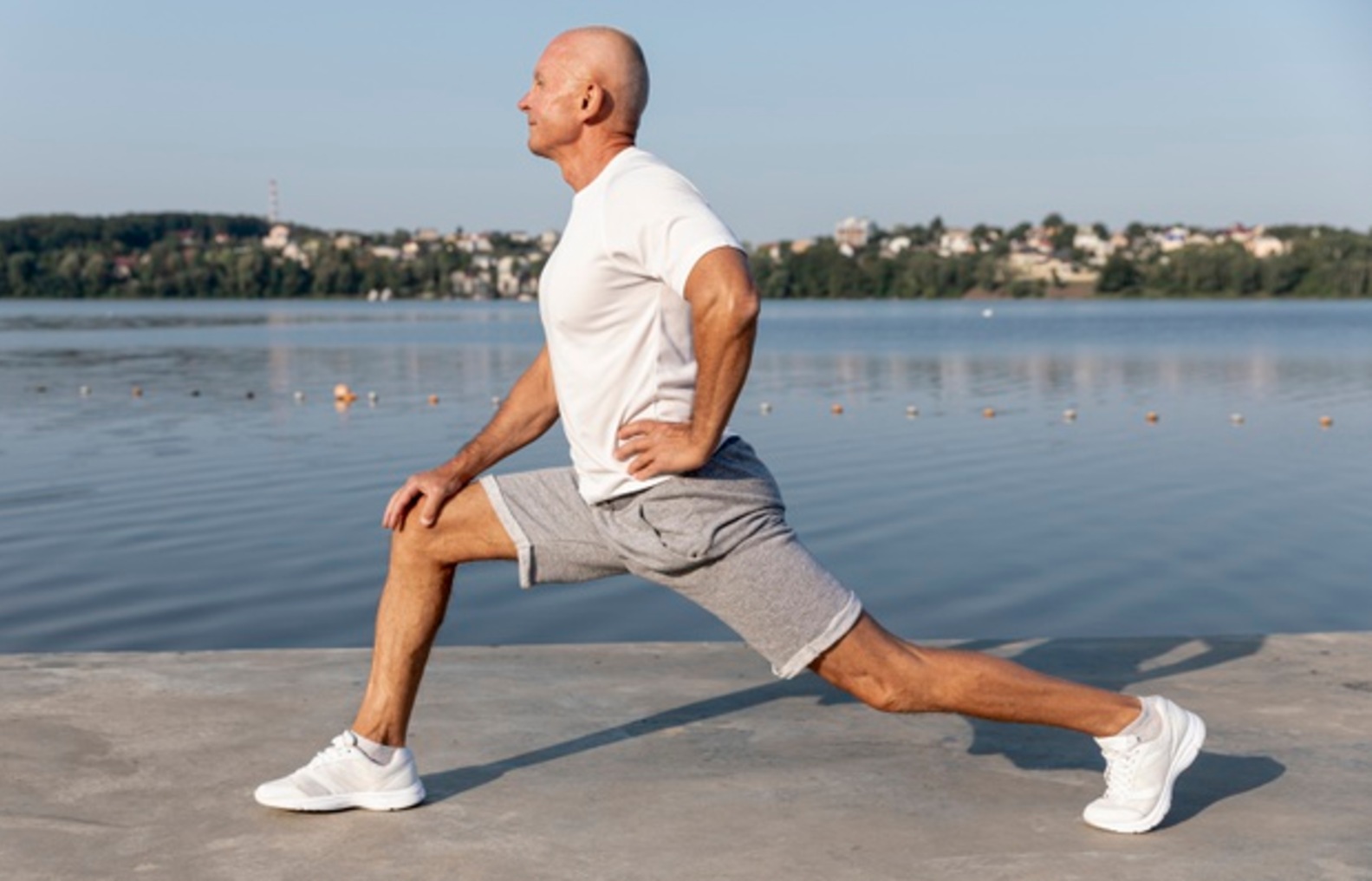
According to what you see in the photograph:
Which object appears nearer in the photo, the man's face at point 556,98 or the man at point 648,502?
the man at point 648,502

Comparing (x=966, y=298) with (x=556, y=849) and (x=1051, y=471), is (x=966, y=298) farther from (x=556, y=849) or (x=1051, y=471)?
(x=556, y=849)

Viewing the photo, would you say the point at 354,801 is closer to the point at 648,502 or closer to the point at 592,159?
the point at 648,502

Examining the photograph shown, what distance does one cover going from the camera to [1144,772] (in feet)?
15.1

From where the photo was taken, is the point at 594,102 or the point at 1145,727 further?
Result: the point at 1145,727

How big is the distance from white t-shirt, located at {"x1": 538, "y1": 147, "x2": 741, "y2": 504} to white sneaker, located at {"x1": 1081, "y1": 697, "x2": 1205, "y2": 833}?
1.35 metres

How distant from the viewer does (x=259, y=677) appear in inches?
249

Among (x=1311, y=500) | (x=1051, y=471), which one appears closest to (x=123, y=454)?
(x=1051, y=471)

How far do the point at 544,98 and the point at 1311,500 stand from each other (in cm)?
1347

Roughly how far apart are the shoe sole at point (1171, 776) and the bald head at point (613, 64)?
2.06 m

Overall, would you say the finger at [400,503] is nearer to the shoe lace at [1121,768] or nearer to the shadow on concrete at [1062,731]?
the shadow on concrete at [1062,731]

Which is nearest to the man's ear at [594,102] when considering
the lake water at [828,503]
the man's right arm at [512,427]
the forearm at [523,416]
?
the man's right arm at [512,427]

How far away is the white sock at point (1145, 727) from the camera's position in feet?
15.4

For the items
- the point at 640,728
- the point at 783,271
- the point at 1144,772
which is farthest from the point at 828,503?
the point at 783,271

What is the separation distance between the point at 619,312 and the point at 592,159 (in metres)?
0.41
